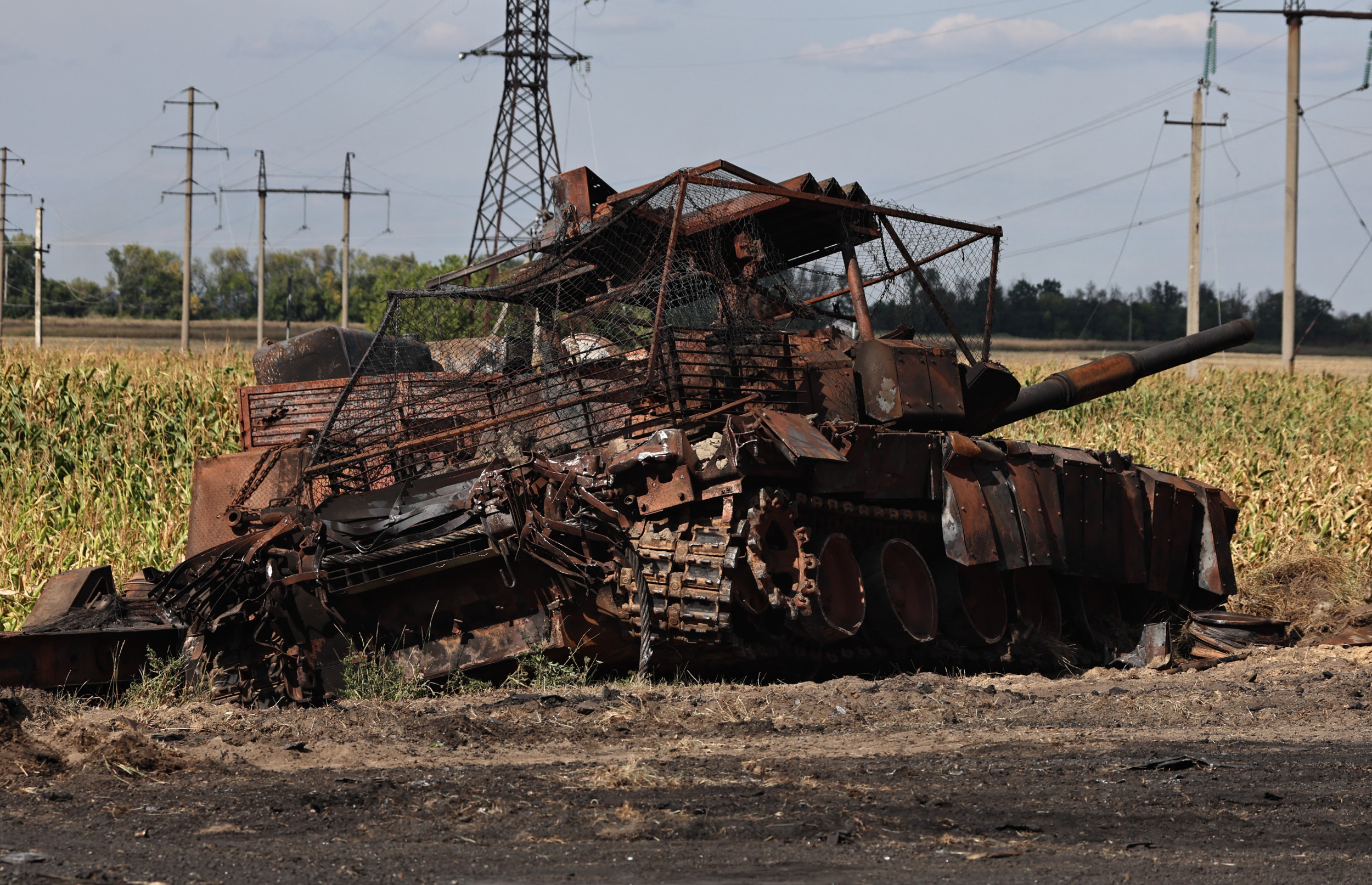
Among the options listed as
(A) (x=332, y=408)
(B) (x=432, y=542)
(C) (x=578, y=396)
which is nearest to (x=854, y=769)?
(B) (x=432, y=542)

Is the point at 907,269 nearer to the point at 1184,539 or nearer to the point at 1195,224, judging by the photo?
the point at 1184,539

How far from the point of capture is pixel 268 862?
4.35 metres

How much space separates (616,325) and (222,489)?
3044mm

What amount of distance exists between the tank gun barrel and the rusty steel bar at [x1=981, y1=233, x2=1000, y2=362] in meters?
0.83

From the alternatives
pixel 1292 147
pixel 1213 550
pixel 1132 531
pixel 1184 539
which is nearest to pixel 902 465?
pixel 1132 531

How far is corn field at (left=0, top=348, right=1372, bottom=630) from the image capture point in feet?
43.1

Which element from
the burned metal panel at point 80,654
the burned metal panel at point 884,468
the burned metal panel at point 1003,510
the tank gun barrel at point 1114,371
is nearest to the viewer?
the burned metal panel at point 80,654

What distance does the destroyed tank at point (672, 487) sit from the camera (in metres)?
8.19

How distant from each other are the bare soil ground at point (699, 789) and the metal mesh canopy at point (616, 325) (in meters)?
1.82

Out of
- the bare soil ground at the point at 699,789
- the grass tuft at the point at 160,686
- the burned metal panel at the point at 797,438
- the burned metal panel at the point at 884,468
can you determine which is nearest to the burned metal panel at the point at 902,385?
the burned metal panel at the point at 884,468

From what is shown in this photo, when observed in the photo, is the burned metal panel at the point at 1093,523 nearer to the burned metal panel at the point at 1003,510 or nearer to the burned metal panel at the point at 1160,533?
the burned metal panel at the point at 1160,533

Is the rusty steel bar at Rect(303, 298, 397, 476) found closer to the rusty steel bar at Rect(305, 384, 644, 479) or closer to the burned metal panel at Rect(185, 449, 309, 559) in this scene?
the rusty steel bar at Rect(305, 384, 644, 479)

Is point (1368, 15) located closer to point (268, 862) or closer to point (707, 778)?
point (707, 778)

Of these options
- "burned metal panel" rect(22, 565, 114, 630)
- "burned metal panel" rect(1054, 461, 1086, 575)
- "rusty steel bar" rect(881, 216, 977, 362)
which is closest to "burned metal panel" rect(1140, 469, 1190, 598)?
"burned metal panel" rect(1054, 461, 1086, 575)
